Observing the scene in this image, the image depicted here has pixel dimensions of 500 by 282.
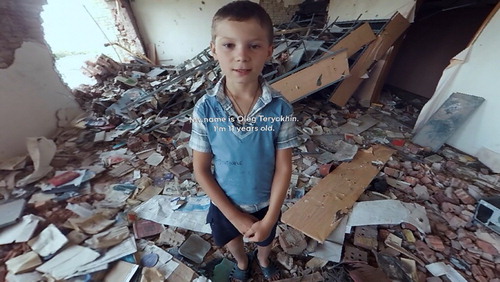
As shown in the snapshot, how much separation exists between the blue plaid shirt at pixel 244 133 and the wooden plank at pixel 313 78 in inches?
90.7

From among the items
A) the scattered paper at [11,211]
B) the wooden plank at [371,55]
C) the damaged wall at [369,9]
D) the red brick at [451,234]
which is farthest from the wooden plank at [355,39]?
the scattered paper at [11,211]

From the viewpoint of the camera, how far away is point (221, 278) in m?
1.54

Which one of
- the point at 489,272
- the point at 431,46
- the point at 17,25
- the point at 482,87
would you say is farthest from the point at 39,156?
the point at 431,46

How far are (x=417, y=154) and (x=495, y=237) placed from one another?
1237 mm

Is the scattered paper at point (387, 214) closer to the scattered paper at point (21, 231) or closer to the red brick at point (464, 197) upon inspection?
the red brick at point (464, 197)

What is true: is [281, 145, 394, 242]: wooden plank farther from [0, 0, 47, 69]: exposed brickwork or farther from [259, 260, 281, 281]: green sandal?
[0, 0, 47, 69]: exposed brickwork

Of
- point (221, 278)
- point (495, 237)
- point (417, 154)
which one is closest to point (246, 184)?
point (221, 278)

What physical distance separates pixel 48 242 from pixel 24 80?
7.01ft

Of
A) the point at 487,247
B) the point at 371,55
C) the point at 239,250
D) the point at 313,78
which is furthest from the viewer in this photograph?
the point at 371,55

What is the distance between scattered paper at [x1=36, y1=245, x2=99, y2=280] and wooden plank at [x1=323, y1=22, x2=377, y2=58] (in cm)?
372

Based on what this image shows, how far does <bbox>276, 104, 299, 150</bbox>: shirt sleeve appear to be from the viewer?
37.1 inches

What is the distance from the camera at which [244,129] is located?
36.4 inches

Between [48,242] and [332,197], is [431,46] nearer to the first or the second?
[332,197]

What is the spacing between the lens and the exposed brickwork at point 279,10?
5721 mm
